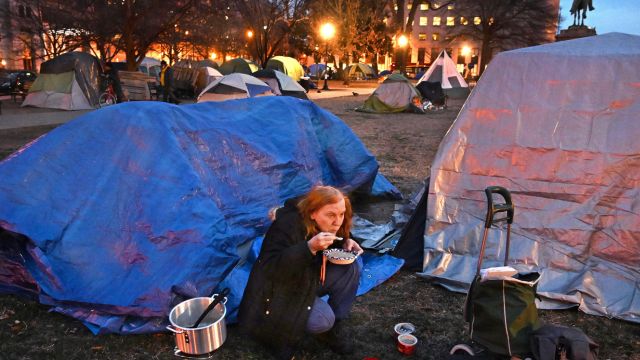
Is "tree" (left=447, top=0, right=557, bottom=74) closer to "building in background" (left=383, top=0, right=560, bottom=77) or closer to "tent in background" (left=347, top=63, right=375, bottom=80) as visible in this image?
"tent in background" (left=347, top=63, right=375, bottom=80)

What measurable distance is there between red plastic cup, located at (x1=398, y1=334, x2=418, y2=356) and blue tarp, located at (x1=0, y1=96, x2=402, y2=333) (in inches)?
39.4

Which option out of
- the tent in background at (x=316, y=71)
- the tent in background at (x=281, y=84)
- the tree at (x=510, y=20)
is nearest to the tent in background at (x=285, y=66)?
the tent in background at (x=316, y=71)

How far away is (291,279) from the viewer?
2768 millimetres

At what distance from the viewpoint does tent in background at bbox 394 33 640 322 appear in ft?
12.8

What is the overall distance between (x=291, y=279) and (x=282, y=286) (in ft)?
0.25

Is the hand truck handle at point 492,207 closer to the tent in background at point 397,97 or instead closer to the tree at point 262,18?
the tent in background at point 397,97

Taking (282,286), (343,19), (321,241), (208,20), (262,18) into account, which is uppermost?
(343,19)

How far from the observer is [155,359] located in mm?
3129

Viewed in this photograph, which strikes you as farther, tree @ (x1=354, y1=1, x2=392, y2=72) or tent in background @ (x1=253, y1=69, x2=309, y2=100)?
tree @ (x1=354, y1=1, x2=392, y2=72)

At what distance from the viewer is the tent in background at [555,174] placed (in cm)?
389

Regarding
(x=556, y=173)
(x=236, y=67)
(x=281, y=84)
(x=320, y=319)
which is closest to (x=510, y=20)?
(x=236, y=67)

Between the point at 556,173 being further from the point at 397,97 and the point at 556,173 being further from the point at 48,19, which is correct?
the point at 48,19

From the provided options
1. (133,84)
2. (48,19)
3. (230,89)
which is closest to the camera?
(230,89)

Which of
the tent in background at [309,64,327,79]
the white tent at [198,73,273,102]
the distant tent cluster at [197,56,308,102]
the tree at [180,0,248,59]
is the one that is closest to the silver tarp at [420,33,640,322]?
the distant tent cluster at [197,56,308,102]
